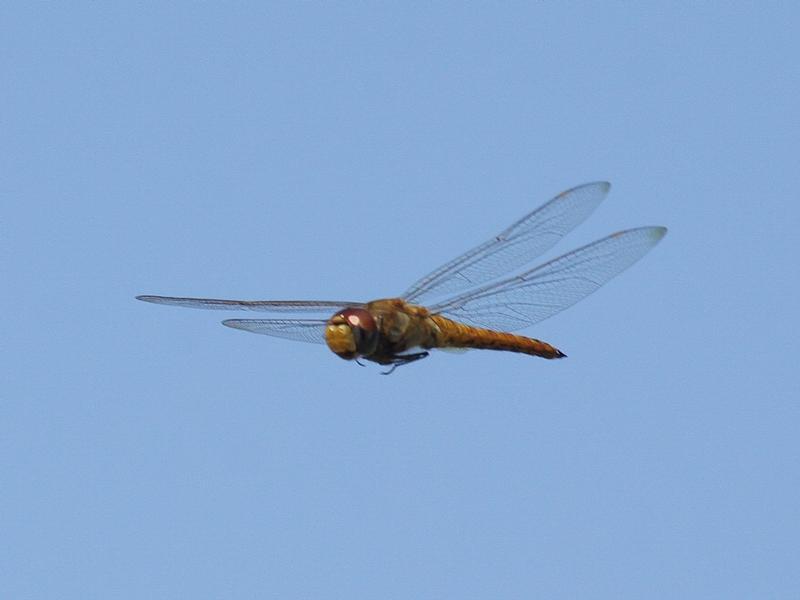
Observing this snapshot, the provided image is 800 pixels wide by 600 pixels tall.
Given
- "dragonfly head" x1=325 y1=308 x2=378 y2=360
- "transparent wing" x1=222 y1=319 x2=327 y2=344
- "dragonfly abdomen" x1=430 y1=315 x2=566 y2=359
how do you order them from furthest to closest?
"dragonfly abdomen" x1=430 y1=315 x2=566 y2=359
"transparent wing" x1=222 y1=319 x2=327 y2=344
"dragonfly head" x1=325 y1=308 x2=378 y2=360

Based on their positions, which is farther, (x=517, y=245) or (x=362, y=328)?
(x=517, y=245)

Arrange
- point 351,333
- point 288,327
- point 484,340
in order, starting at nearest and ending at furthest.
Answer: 1. point 351,333
2. point 288,327
3. point 484,340

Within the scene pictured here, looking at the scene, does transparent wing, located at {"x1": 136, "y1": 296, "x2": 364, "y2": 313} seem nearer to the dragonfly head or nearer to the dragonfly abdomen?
the dragonfly head

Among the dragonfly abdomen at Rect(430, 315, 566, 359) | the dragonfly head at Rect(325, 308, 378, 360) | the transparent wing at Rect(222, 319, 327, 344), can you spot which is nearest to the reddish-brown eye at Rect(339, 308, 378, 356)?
the dragonfly head at Rect(325, 308, 378, 360)

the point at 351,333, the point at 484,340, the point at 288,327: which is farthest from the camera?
the point at 484,340

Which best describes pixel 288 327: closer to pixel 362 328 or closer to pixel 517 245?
pixel 362 328

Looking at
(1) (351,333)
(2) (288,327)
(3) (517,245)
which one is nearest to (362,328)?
(1) (351,333)

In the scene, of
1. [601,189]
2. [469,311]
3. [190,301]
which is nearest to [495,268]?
[469,311]

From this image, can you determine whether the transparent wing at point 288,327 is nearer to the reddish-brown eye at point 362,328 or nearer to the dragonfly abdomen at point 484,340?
the reddish-brown eye at point 362,328
